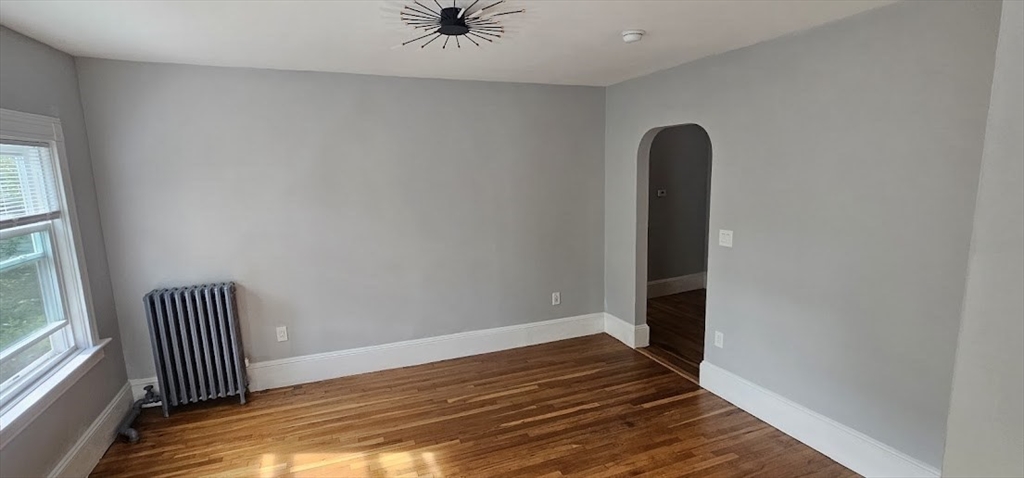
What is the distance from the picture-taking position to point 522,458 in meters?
2.69

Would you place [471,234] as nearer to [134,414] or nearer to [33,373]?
[134,414]

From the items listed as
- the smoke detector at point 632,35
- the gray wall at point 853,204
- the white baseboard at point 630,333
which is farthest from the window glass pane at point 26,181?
the white baseboard at point 630,333

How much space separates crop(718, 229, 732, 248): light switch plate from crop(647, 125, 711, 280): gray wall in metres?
2.49

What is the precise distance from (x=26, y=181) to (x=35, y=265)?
449 mm

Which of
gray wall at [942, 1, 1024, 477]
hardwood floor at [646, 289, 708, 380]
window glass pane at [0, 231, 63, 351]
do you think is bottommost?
hardwood floor at [646, 289, 708, 380]

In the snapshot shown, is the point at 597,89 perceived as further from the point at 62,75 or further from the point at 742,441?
the point at 62,75

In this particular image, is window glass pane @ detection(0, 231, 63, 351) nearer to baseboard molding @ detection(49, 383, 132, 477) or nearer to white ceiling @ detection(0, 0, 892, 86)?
baseboard molding @ detection(49, 383, 132, 477)

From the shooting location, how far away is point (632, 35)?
2.55 meters

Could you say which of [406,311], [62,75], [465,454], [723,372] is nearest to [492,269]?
[406,311]

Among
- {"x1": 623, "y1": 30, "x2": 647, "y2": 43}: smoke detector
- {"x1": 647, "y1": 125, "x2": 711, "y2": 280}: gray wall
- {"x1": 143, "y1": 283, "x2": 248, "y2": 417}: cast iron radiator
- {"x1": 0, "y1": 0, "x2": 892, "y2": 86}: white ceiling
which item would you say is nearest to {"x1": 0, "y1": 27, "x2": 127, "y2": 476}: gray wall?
{"x1": 0, "y1": 0, "x2": 892, "y2": 86}: white ceiling

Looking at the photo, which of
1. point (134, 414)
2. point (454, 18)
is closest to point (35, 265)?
point (134, 414)

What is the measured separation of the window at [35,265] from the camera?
7.38 ft

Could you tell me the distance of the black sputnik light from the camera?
84.5 inches

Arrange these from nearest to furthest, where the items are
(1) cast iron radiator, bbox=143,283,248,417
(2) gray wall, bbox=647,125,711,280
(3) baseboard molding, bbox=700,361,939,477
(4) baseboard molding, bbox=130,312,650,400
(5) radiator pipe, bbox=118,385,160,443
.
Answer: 1. (3) baseboard molding, bbox=700,361,939,477
2. (5) radiator pipe, bbox=118,385,160,443
3. (1) cast iron radiator, bbox=143,283,248,417
4. (4) baseboard molding, bbox=130,312,650,400
5. (2) gray wall, bbox=647,125,711,280
